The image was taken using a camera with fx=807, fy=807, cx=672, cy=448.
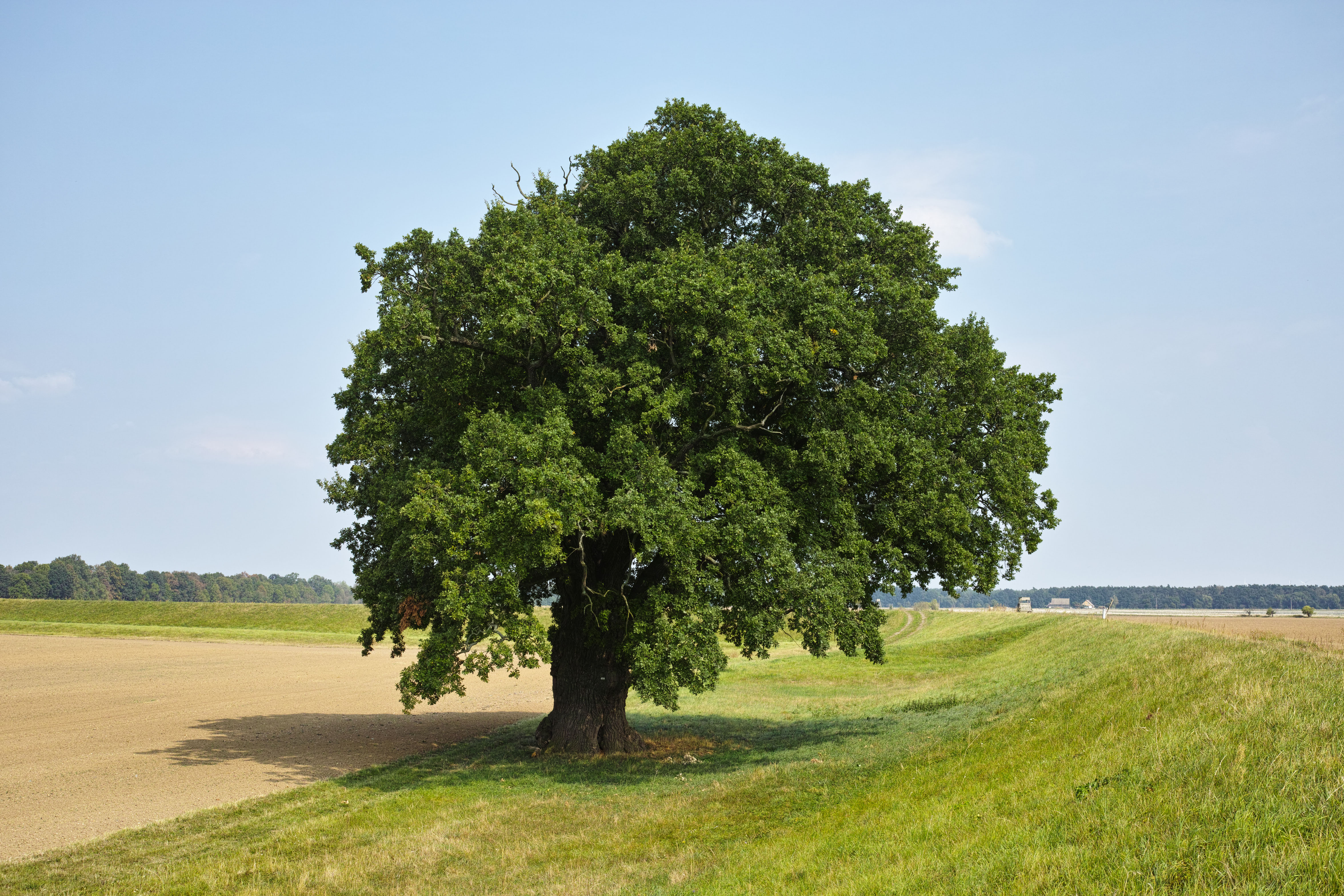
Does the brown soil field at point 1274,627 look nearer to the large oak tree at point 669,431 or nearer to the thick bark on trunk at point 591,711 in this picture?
the large oak tree at point 669,431

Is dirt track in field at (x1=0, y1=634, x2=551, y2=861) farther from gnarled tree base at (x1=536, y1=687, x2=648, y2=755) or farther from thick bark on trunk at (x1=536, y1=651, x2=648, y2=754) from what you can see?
thick bark on trunk at (x1=536, y1=651, x2=648, y2=754)

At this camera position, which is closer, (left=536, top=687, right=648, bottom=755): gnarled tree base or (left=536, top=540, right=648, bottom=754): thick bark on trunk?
(left=536, top=540, right=648, bottom=754): thick bark on trunk

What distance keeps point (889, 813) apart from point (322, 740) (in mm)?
22867

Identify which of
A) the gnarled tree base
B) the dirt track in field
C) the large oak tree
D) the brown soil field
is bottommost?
the dirt track in field

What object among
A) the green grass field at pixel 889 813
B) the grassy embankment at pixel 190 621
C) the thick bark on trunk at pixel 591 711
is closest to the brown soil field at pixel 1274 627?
the green grass field at pixel 889 813

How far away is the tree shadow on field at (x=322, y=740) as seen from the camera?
78.3 ft

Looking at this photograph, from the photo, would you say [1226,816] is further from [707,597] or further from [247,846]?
[247,846]

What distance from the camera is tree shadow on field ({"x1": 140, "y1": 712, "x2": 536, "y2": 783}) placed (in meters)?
23.9

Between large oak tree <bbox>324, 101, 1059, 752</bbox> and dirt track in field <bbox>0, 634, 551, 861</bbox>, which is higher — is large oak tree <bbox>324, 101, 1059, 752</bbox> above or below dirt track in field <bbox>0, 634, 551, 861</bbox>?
above

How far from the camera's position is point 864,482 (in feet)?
75.9

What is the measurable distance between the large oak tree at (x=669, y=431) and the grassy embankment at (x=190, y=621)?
69.6 m

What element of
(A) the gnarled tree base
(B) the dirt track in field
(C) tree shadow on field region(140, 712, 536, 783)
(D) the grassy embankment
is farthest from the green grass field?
(D) the grassy embankment

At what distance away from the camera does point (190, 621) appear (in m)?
100

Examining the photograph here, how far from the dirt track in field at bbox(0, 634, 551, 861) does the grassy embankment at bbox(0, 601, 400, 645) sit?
2100 cm
